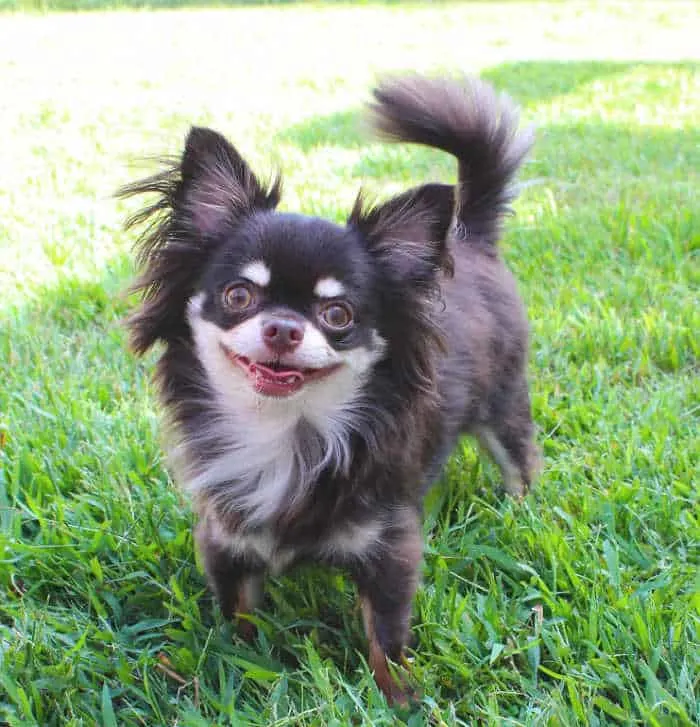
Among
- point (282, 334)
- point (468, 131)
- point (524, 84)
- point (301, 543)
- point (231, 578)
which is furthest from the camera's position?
point (524, 84)

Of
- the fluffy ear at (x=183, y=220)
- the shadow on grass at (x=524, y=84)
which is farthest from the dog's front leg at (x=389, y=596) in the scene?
the shadow on grass at (x=524, y=84)

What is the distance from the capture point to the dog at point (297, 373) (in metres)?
1.93

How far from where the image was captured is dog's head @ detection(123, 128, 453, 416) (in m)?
1.90

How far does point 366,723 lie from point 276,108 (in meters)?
6.85

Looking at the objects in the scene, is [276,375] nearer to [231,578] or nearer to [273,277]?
[273,277]

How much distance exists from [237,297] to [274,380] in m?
0.22

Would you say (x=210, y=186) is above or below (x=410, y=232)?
above

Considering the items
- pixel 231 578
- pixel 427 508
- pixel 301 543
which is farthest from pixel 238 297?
pixel 427 508

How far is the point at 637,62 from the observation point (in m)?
10.1

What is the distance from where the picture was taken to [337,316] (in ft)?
6.34

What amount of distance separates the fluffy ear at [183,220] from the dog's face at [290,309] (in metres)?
0.06

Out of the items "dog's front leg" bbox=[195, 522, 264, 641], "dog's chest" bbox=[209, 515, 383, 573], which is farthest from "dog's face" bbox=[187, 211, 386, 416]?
"dog's front leg" bbox=[195, 522, 264, 641]

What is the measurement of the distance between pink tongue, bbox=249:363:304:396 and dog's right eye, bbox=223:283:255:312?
5.6 inches

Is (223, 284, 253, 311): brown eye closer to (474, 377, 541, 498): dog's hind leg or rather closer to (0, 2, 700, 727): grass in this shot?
(0, 2, 700, 727): grass
